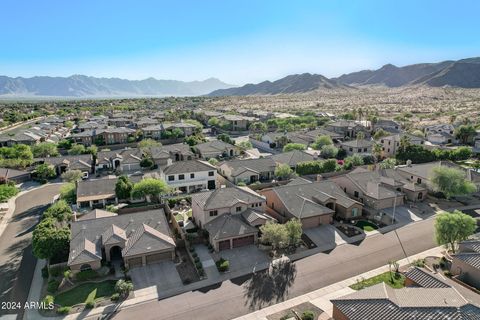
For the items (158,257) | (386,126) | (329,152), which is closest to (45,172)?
(158,257)

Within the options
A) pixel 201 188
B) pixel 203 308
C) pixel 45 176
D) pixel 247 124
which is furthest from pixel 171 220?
pixel 247 124

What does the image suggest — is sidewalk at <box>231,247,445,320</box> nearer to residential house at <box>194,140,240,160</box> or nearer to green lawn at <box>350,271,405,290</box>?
green lawn at <box>350,271,405,290</box>

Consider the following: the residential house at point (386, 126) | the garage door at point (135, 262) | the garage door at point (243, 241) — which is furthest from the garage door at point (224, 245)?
the residential house at point (386, 126)

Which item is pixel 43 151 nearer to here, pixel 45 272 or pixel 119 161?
pixel 119 161

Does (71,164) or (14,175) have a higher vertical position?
(71,164)

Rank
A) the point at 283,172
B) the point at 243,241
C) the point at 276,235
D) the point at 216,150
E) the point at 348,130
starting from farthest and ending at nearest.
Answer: the point at 348,130
the point at 216,150
the point at 283,172
the point at 243,241
the point at 276,235

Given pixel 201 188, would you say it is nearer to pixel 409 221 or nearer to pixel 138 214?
pixel 138 214
